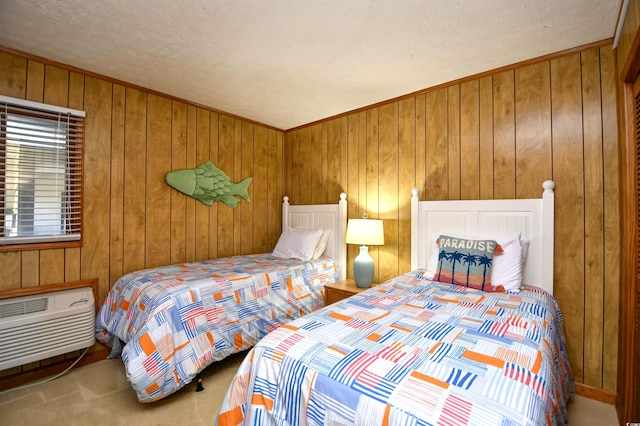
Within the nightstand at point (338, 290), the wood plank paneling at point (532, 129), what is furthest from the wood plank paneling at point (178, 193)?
the wood plank paneling at point (532, 129)

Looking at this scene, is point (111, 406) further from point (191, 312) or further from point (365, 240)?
point (365, 240)

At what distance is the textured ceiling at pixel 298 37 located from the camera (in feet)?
5.66

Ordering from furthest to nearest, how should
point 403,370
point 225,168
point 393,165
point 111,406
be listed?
point 225,168 → point 393,165 → point 111,406 → point 403,370

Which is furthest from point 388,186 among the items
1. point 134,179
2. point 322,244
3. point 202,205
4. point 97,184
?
point 97,184

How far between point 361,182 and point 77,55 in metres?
2.57

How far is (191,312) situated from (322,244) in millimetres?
1643

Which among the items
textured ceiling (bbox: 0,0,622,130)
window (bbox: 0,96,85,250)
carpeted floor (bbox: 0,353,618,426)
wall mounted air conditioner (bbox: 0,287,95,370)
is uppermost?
textured ceiling (bbox: 0,0,622,130)

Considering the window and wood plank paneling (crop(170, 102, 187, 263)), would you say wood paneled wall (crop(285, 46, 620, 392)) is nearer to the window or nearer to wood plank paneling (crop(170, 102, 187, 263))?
wood plank paneling (crop(170, 102, 187, 263))

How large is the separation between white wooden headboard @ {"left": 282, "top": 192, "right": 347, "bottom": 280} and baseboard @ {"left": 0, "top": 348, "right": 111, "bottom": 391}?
7.39 ft

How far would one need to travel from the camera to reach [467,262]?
6.95 ft

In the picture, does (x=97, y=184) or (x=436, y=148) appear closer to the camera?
(x=97, y=184)

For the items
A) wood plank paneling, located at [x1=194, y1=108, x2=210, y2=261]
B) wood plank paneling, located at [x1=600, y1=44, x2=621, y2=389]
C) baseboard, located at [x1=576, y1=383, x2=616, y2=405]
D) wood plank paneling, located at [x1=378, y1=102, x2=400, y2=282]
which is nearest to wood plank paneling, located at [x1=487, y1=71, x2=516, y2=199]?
wood plank paneling, located at [x1=600, y1=44, x2=621, y2=389]

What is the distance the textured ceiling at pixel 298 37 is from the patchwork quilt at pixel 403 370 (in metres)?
1.66

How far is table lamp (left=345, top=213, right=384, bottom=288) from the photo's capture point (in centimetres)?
288
